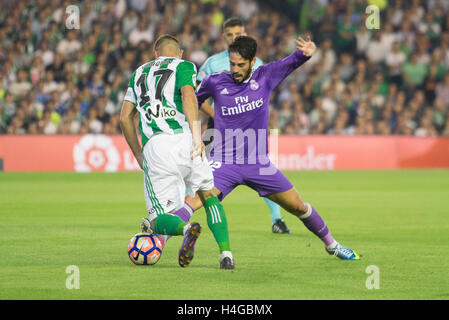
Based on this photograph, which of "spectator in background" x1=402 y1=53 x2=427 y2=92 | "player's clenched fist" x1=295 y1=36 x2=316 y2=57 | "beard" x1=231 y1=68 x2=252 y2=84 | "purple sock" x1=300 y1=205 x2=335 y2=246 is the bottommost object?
"purple sock" x1=300 y1=205 x2=335 y2=246

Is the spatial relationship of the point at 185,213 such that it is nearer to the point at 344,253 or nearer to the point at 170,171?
the point at 170,171

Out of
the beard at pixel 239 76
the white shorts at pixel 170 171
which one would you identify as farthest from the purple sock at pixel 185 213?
the beard at pixel 239 76

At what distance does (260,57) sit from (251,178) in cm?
1680

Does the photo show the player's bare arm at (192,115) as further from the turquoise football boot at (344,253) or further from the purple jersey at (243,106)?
the turquoise football boot at (344,253)

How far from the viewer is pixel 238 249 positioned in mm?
8828

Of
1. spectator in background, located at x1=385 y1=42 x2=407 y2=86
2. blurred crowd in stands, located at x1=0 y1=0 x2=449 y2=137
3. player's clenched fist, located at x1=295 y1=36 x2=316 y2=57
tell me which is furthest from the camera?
spectator in background, located at x1=385 y1=42 x2=407 y2=86

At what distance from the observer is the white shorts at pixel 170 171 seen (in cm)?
721

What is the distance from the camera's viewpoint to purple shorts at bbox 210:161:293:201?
7.98m

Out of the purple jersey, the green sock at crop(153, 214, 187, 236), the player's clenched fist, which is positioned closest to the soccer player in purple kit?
the purple jersey

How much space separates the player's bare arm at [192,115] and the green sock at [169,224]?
58 cm

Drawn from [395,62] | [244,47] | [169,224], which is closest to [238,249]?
[169,224]

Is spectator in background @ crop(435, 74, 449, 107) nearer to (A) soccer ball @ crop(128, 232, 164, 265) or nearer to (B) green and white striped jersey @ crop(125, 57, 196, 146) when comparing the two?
(A) soccer ball @ crop(128, 232, 164, 265)
